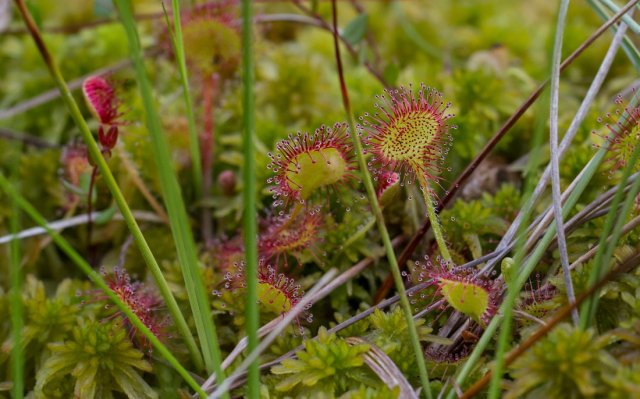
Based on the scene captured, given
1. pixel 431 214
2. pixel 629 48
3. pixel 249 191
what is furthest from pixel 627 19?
pixel 249 191

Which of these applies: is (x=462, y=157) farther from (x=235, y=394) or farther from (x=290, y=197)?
(x=235, y=394)

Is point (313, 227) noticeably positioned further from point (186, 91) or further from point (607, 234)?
point (607, 234)

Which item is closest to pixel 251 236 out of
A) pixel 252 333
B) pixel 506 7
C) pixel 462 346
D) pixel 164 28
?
pixel 252 333

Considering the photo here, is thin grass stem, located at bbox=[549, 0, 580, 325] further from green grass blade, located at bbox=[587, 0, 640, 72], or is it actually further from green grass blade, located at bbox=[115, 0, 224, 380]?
green grass blade, located at bbox=[115, 0, 224, 380]

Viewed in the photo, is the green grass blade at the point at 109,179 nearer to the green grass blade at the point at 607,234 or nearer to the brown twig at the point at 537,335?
the brown twig at the point at 537,335

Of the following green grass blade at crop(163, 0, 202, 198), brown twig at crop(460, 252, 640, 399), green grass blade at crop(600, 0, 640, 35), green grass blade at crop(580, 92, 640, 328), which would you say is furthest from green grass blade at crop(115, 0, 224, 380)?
green grass blade at crop(600, 0, 640, 35)

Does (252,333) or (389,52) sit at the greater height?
(389,52)

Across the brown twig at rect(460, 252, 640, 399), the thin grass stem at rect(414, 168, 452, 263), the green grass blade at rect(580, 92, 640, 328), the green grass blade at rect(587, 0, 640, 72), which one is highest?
the green grass blade at rect(587, 0, 640, 72)
